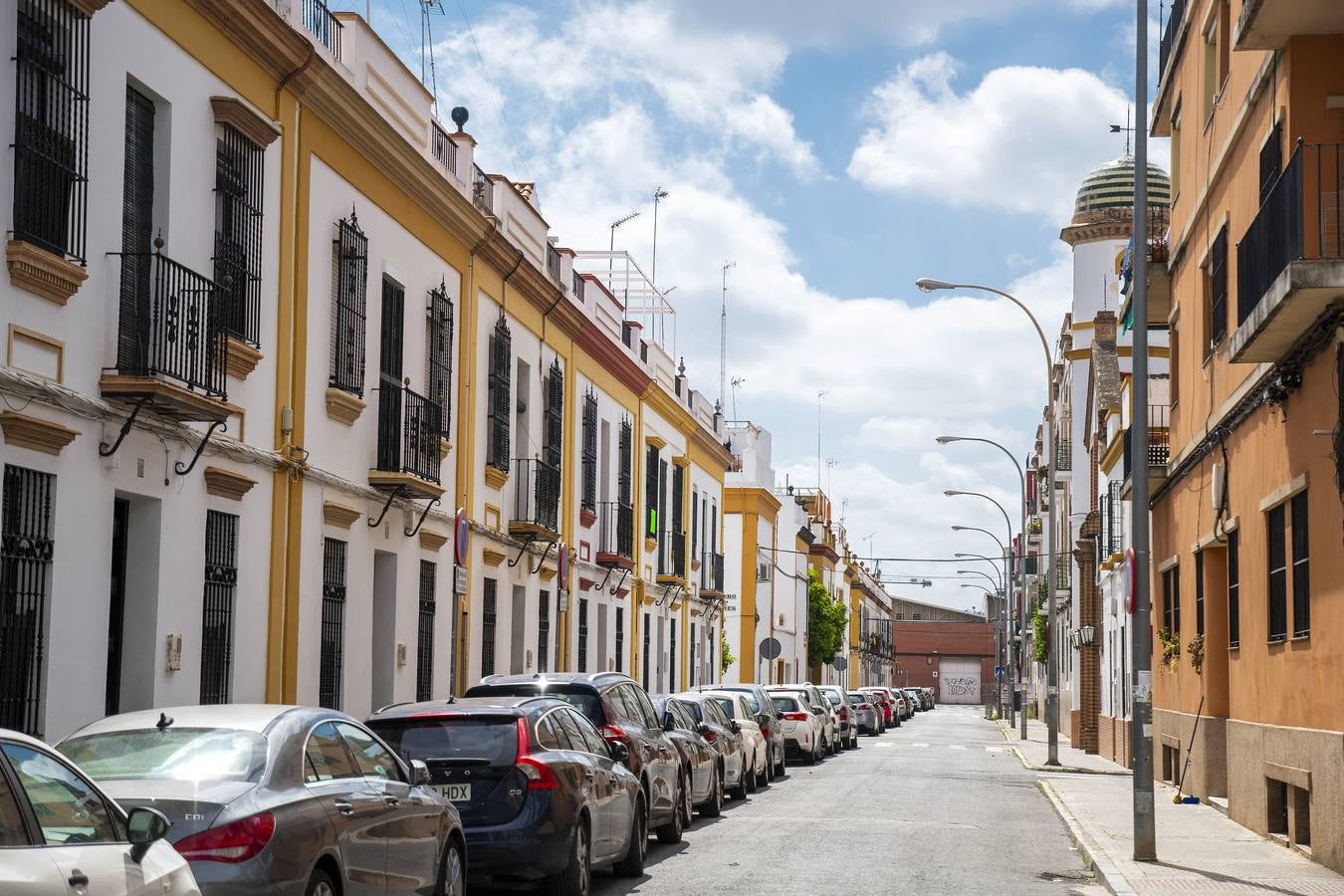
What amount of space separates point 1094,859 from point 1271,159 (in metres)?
7.03

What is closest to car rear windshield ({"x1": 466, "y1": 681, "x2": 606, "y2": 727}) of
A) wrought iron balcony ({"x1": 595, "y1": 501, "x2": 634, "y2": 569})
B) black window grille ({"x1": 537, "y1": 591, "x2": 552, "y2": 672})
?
black window grille ({"x1": 537, "y1": 591, "x2": 552, "y2": 672})

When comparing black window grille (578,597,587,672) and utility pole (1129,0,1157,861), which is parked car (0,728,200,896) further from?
black window grille (578,597,587,672)

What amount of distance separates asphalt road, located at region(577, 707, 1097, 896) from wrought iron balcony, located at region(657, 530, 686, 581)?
11.2 metres

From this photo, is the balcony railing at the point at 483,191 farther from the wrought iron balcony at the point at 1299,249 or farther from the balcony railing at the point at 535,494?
the wrought iron balcony at the point at 1299,249

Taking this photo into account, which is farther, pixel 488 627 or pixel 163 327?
pixel 488 627

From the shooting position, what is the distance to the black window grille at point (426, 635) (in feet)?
76.3

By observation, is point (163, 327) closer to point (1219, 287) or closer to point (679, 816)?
point (679, 816)

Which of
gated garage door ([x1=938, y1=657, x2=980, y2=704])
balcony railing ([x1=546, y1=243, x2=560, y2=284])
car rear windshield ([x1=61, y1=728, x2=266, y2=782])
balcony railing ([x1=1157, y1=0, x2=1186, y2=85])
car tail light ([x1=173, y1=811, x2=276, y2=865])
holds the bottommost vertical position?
gated garage door ([x1=938, y1=657, x2=980, y2=704])

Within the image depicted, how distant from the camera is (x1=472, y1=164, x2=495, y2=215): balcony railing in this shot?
1000 inches

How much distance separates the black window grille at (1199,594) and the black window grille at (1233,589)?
57.1 inches

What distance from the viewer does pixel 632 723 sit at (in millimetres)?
17453

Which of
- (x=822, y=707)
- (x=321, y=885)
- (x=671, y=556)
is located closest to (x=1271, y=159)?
(x=321, y=885)

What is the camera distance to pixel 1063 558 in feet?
184

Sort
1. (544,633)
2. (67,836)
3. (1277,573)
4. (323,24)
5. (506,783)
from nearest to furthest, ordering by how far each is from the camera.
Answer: (67,836) → (506,783) → (1277,573) → (323,24) → (544,633)
